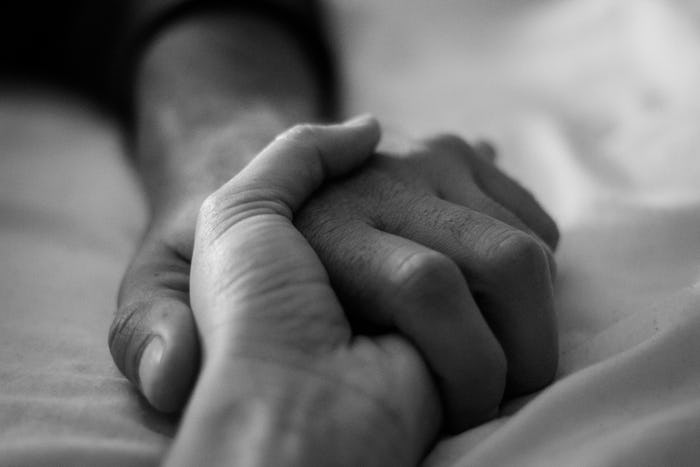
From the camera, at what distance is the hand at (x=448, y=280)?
488 millimetres

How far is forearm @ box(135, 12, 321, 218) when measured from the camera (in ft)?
2.77

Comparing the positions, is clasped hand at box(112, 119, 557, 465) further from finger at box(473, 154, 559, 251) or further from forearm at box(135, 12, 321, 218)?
forearm at box(135, 12, 321, 218)

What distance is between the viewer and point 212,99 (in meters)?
0.99

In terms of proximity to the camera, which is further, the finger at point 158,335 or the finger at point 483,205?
the finger at point 483,205

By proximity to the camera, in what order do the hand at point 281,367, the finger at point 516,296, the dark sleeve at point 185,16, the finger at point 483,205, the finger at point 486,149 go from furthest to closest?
the dark sleeve at point 185,16
the finger at point 486,149
the finger at point 483,205
the finger at point 516,296
the hand at point 281,367

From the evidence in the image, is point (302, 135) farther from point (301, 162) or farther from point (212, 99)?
point (212, 99)

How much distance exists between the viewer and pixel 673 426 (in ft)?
1.49

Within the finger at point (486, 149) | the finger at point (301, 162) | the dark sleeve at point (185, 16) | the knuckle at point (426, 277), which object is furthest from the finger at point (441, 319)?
the dark sleeve at point (185, 16)

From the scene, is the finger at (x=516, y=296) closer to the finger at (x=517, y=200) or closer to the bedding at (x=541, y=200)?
the bedding at (x=541, y=200)

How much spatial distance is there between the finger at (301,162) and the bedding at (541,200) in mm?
185

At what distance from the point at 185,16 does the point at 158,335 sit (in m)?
0.79

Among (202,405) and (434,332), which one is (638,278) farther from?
(202,405)

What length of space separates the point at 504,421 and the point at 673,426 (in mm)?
106

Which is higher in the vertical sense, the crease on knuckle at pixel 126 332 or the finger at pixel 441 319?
the finger at pixel 441 319
